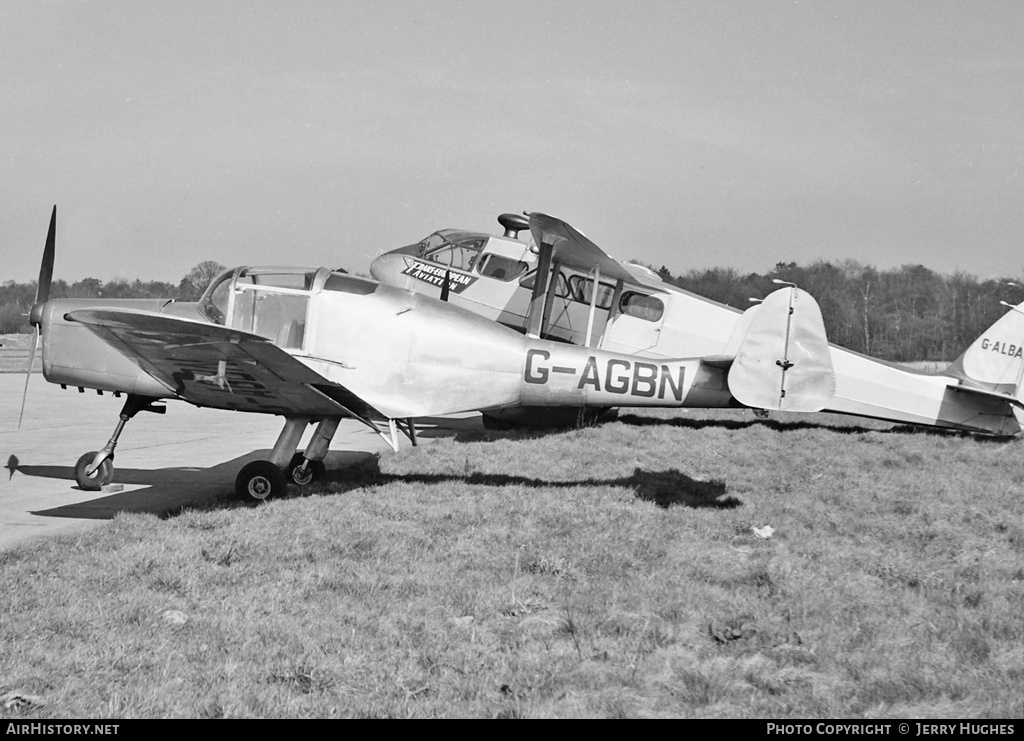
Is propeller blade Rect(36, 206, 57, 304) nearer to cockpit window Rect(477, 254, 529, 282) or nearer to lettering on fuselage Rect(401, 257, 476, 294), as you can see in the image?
lettering on fuselage Rect(401, 257, 476, 294)

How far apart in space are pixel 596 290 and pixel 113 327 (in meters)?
8.31

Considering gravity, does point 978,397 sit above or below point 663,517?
above

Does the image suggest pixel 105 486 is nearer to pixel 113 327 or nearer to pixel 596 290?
pixel 113 327

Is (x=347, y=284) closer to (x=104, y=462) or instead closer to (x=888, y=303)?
(x=104, y=462)

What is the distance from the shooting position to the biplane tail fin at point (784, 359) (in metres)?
8.08

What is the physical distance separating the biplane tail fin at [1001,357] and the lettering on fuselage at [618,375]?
629 centimetres

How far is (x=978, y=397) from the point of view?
497 inches

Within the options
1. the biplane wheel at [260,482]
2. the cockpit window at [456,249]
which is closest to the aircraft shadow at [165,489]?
the biplane wheel at [260,482]

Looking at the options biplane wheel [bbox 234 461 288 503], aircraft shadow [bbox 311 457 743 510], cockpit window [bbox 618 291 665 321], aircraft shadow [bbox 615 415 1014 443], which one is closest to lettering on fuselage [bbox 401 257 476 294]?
cockpit window [bbox 618 291 665 321]

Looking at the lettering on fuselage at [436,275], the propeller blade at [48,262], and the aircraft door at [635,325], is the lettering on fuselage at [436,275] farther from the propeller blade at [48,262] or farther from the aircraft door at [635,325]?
the propeller blade at [48,262]

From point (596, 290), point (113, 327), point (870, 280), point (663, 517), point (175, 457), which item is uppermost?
point (870, 280)

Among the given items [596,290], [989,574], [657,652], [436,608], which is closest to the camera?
[657,652]

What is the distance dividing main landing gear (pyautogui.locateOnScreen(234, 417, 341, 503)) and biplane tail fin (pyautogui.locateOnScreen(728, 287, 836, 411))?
162 inches

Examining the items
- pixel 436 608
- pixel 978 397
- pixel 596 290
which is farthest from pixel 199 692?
pixel 978 397
